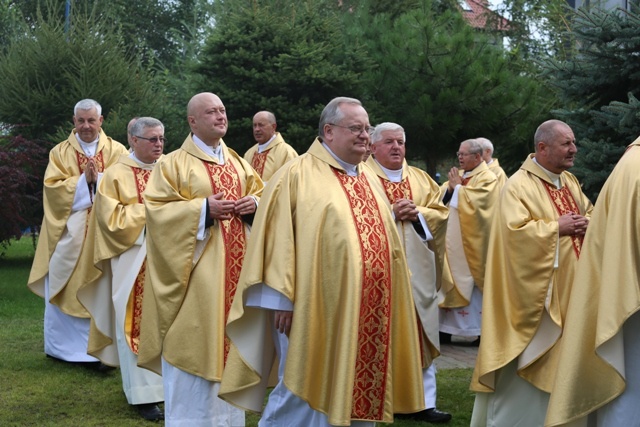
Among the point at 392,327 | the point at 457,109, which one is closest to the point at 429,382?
the point at 392,327

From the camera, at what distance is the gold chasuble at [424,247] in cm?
693

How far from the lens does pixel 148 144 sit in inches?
311

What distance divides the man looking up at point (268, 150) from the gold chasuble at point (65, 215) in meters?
2.23

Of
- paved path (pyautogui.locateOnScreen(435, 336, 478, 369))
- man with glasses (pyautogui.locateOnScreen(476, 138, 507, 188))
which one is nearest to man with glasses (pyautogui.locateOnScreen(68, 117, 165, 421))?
paved path (pyautogui.locateOnScreen(435, 336, 478, 369))

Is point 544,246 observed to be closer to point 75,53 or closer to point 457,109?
point 457,109

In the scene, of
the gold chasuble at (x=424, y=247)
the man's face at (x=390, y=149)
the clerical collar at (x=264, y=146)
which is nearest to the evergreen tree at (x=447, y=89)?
the clerical collar at (x=264, y=146)

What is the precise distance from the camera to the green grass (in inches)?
285

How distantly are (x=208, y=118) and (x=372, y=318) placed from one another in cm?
200

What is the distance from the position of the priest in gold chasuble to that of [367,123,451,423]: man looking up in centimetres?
53

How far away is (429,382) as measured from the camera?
7.24 metres

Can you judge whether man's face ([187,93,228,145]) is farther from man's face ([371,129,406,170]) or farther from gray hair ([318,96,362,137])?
man's face ([371,129,406,170])

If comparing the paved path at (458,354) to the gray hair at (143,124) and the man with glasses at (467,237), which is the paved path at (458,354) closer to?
the man with glasses at (467,237)

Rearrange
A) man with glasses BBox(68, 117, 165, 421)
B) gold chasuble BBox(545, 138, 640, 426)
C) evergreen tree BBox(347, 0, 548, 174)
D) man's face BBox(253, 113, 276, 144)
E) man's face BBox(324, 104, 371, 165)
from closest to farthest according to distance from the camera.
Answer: gold chasuble BBox(545, 138, 640, 426)
man's face BBox(324, 104, 371, 165)
man with glasses BBox(68, 117, 165, 421)
man's face BBox(253, 113, 276, 144)
evergreen tree BBox(347, 0, 548, 174)

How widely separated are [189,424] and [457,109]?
9841 mm
